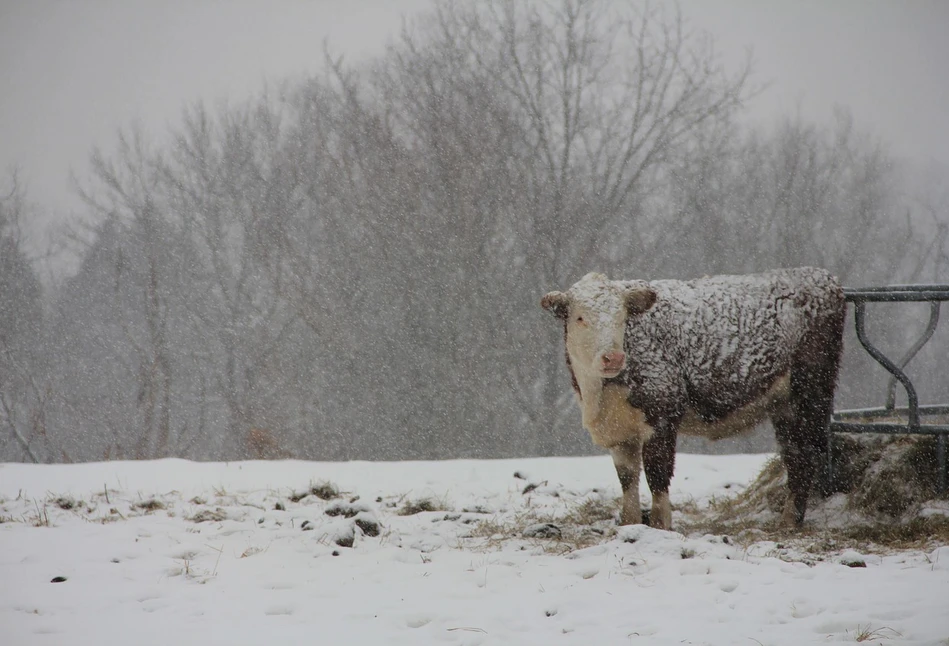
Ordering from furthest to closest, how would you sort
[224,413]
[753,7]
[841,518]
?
1. [224,413]
2. [753,7]
3. [841,518]


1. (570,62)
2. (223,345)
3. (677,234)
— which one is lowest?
(223,345)

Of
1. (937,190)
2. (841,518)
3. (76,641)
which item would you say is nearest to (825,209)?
(937,190)

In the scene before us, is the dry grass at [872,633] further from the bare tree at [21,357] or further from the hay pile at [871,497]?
the bare tree at [21,357]

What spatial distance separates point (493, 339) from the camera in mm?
20016

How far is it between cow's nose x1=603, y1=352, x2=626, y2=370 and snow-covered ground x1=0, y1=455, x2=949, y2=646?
39.9 inches

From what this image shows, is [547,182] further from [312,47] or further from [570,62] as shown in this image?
[312,47]

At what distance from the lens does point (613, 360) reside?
5172mm

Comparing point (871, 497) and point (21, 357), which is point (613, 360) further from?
point (21, 357)

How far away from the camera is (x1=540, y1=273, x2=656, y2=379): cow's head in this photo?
5234 mm

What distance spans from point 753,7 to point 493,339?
9.85 m

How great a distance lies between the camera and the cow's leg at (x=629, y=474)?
18.4ft

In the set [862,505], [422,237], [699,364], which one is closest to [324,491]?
[699,364]


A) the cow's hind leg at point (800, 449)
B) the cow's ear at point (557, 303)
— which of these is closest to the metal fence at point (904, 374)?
the cow's hind leg at point (800, 449)

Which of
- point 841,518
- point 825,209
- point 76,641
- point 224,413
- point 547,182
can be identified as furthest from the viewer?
point 224,413
